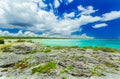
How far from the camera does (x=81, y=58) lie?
23344mm

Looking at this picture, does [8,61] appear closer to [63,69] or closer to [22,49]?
[22,49]

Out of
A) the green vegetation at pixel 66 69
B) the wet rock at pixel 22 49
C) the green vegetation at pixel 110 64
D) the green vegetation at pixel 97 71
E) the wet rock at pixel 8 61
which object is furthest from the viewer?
the wet rock at pixel 22 49

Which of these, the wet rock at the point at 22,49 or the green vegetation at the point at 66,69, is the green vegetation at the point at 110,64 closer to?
the green vegetation at the point at 66,69

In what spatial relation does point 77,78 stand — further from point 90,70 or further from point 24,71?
point 24,71

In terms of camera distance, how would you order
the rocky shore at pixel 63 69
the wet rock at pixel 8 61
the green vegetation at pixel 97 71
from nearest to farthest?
the rocky shore at pixel 63 69
the green vegetation at pixel 97 71
the wet rock at pixel 8 61

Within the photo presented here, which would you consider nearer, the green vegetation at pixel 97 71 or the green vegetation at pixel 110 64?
the green vegetation at pixel 97 71

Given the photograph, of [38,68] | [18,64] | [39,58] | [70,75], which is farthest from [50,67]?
[18,64]

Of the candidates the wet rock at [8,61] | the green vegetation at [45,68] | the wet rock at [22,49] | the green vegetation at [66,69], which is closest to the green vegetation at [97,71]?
the green vegetation at [66,69]

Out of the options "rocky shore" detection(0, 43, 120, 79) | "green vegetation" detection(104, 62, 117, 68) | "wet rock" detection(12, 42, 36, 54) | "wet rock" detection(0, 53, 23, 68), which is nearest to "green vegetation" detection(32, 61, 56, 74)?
"rocky shore" detection(0, 43, 120, 79)

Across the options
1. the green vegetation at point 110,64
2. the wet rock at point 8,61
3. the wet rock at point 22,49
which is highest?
the wet rock at point 22,49

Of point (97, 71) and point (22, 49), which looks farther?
point (22, 49)

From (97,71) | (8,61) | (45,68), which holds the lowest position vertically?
(8,61)

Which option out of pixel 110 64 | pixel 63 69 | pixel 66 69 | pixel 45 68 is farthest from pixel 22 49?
pixel 110 64

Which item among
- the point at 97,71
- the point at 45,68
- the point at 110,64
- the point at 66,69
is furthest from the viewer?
the point at 110,64
